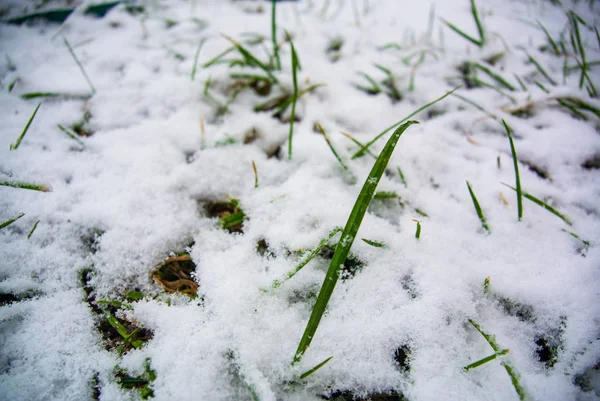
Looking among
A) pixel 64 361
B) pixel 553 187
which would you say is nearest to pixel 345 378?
pixel 64 361

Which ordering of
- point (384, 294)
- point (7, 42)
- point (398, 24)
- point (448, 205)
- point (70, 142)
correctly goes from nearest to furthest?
point (384, 294), point (448, 205), point (70, 142), point (7, 42), point (398, 24)

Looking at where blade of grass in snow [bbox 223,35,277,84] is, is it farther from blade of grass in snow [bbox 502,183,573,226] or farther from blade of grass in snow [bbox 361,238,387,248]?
blade of grass in snow [bbox 502,183,573,226]

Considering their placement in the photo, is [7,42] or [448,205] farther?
[7,42]

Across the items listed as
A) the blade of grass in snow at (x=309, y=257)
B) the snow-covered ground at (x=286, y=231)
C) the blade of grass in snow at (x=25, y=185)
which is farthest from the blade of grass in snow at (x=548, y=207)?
the blade of grass in snow at (x=25, y=185)

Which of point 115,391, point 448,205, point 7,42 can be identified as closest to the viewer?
point 115,391

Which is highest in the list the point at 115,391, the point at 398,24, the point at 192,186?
the point at 398,24

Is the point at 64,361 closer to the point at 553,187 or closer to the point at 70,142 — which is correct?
the point at 70,142

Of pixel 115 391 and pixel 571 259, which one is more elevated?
pixel 571 259

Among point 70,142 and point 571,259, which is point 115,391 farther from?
point 571,259
